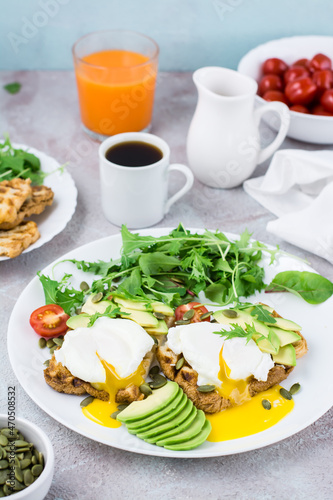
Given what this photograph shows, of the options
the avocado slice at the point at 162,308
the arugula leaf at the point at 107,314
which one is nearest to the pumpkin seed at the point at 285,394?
the avocado slice at the point at 162,308

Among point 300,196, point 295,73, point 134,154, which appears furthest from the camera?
point 295,73

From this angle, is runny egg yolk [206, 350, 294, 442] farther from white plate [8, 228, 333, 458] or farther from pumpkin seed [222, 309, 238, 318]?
pumpkin seed [222, 309, 238, 318]

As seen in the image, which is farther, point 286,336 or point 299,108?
point 299,108

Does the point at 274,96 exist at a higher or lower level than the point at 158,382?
higher

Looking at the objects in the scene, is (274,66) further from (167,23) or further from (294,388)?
(294,388)

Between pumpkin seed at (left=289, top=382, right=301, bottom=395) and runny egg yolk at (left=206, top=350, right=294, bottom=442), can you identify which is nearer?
runny egg yolk at (left=206, top=350, right=294, bottom=442)

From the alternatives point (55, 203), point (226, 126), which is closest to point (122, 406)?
point (55, 203)

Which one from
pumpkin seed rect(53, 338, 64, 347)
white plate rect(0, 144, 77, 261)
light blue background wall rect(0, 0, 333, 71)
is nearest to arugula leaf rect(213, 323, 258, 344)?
pumpkin seed rect(53, 338, 64, 347)
